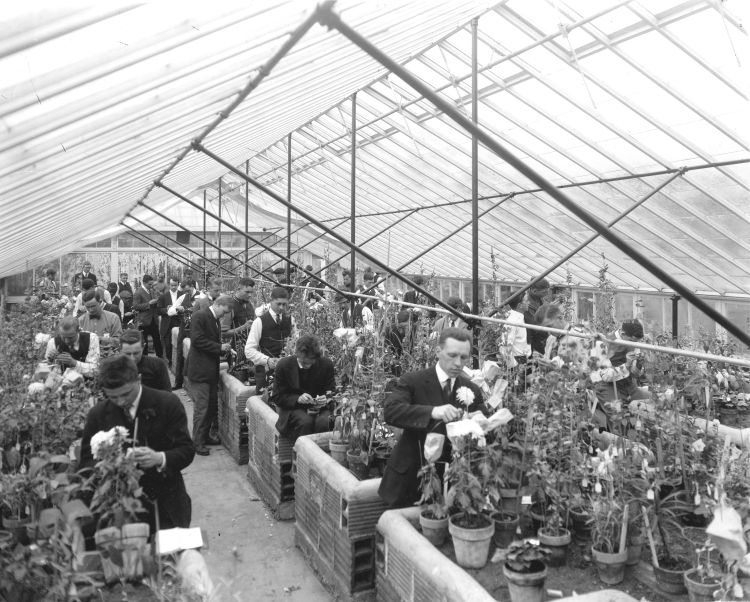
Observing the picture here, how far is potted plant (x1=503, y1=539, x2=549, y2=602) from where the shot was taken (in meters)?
2.40

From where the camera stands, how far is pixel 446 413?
2.88 meters

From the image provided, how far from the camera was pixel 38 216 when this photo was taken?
16.3 ft

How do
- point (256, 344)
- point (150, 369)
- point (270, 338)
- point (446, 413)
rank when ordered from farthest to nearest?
1. point (270, 338)
2. point (256, 344)
3. point (150, 369)
4. point (446, 413)

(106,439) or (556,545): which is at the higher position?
(106,439)

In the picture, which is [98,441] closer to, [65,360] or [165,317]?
[65,360]

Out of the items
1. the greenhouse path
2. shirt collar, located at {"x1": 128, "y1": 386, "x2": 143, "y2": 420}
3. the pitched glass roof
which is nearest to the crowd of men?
shirt collar, located at {"x1": 128, "y1": 386, "x2": 143, "y2": 420}

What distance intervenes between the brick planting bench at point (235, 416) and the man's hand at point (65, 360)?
151 centimetres

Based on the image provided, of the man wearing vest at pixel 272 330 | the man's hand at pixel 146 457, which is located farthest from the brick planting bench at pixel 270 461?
the man's hand at pixel 146 457

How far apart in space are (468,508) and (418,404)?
0.56 m

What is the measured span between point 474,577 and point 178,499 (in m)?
1.33

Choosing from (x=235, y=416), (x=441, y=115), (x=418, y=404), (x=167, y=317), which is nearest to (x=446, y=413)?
(x=418, y=404)

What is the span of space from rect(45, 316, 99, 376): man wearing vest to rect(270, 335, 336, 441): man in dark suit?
129cm

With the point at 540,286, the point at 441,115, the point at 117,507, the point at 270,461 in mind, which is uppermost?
the point at 441,115

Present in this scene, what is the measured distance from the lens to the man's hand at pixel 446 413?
2883 mm
